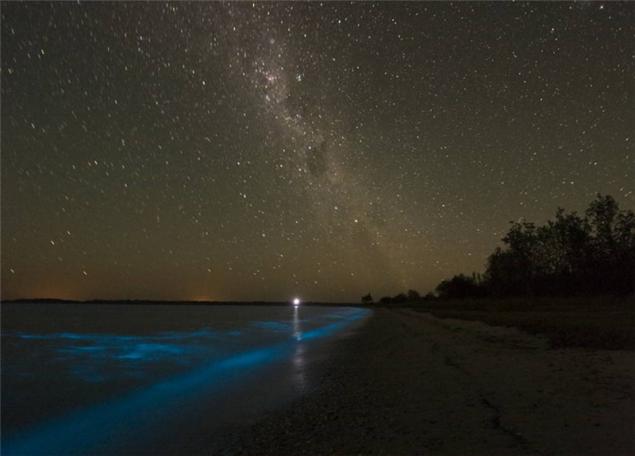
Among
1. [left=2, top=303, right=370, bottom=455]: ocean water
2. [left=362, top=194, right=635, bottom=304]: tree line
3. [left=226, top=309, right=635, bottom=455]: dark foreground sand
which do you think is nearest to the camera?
[left=226, top=309, right=635, bottom=455]: dark foreground sand

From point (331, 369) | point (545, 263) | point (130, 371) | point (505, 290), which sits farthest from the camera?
point (505, 290)

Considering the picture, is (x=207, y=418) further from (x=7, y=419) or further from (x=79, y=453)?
(x=7, y=419)

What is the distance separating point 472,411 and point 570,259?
225 feet

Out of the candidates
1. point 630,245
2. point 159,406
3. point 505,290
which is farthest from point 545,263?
point 159,406

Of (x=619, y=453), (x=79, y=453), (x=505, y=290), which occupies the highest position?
(x=505, y=290)

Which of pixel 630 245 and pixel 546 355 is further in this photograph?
pixel 630 245

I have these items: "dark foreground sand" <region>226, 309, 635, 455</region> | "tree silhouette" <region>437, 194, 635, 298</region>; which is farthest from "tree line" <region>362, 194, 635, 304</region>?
"dark foreground sand" <region>226, 309, 635, 455</region>

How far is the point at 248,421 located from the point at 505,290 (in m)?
78.7

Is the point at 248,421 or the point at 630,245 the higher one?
the point at 630,245

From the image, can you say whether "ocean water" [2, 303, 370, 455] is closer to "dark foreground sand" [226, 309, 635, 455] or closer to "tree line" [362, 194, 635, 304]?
"dark foreground sand" [226, 309, 635, 455]

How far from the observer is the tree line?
191 ft

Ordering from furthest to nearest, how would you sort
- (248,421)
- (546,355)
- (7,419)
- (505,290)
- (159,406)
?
(505,290) < (546,355) < (159,406) < (7,419) < (248,421)

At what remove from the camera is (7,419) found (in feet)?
33.4

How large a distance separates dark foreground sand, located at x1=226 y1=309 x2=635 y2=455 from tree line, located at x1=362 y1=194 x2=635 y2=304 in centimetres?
4951
